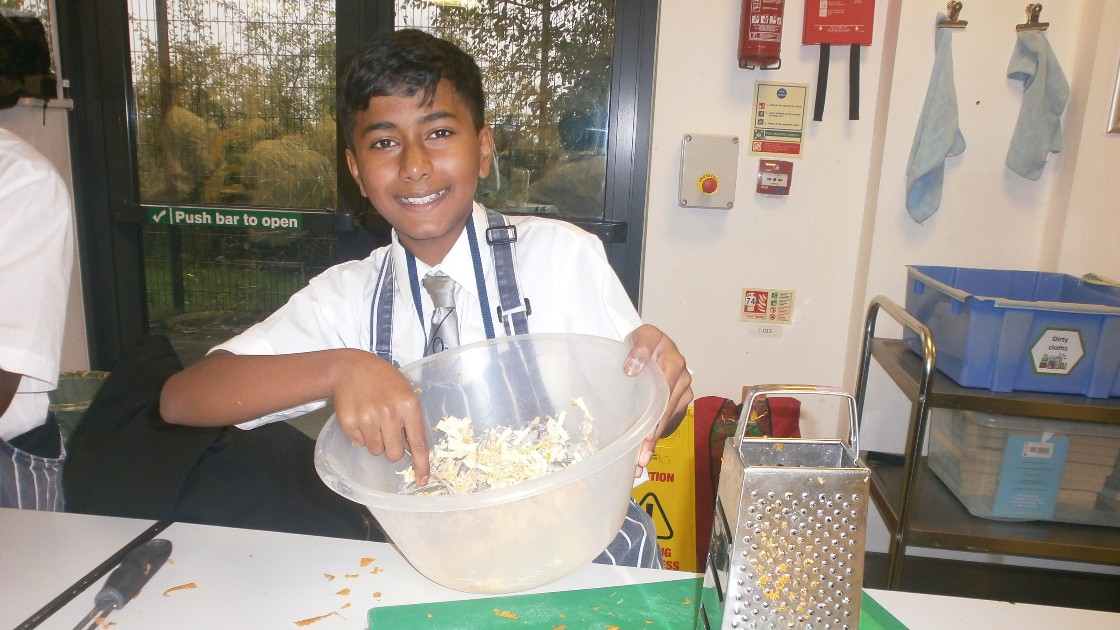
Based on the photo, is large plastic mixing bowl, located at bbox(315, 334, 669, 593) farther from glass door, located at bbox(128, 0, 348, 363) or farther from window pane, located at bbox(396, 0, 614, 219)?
glass door, located at bbox(128, 0, 348, 363)

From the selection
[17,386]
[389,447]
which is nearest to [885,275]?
[389,447]

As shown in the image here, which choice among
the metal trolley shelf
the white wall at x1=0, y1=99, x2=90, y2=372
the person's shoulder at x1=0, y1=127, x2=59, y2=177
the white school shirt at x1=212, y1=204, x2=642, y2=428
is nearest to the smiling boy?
the white school shirt at x1=212, y1=204, x2=642, y2=428

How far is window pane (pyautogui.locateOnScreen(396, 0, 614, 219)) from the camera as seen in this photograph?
2.18m

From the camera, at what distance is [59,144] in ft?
7.63

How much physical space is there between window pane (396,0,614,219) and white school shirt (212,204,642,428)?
3.46ft

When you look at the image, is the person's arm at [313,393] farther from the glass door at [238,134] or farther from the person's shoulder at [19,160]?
the glass door at [238,134]

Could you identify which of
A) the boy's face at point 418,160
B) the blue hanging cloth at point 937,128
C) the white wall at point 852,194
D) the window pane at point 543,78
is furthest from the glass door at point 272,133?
the boy's face at point 418,160

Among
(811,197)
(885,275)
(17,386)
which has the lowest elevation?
(17,386)

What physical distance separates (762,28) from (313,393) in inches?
64.8

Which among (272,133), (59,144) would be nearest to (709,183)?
(272,133)

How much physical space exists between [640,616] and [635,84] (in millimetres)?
1750

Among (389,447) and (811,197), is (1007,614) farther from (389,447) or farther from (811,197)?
(811,197)

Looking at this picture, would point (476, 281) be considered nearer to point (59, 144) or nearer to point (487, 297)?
point (487, 297)

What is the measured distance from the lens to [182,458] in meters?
1.25
